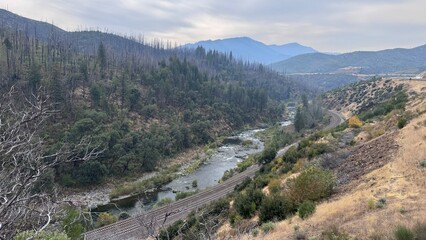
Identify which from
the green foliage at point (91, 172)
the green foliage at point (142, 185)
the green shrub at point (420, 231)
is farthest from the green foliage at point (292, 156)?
the green foliage at point (91, 172)

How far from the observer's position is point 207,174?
5197 cm

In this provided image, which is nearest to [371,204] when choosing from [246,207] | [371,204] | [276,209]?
[371,204]

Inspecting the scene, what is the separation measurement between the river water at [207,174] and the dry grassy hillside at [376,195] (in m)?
19.1

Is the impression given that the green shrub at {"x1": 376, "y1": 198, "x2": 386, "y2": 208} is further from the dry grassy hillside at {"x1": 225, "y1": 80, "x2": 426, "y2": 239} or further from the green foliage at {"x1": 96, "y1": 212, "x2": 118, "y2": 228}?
the green foliage at {"x1": 96, "y1": 212, "x2": 118, "y2": 228}

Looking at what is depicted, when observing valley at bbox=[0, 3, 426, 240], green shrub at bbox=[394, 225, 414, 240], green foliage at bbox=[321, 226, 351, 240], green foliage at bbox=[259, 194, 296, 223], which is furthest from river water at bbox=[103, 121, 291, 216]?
green shrub at bbox=[394, 225, 414, 240]

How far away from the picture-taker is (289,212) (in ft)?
52.5

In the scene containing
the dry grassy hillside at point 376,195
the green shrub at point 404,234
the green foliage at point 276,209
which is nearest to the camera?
the green shrub at point 404,234

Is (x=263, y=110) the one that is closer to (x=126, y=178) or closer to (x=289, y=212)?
(x=126, y=178)

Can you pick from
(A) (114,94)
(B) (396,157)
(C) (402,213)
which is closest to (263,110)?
(A) (114,94)

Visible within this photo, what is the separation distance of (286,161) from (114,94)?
50.0 metres

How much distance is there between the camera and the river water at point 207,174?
40.1 meters

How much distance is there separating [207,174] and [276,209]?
119ft

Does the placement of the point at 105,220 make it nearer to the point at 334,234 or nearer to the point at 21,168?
the point at 334,234

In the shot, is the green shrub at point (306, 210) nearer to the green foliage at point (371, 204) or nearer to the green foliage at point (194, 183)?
the green foliage at point (371, 204)
